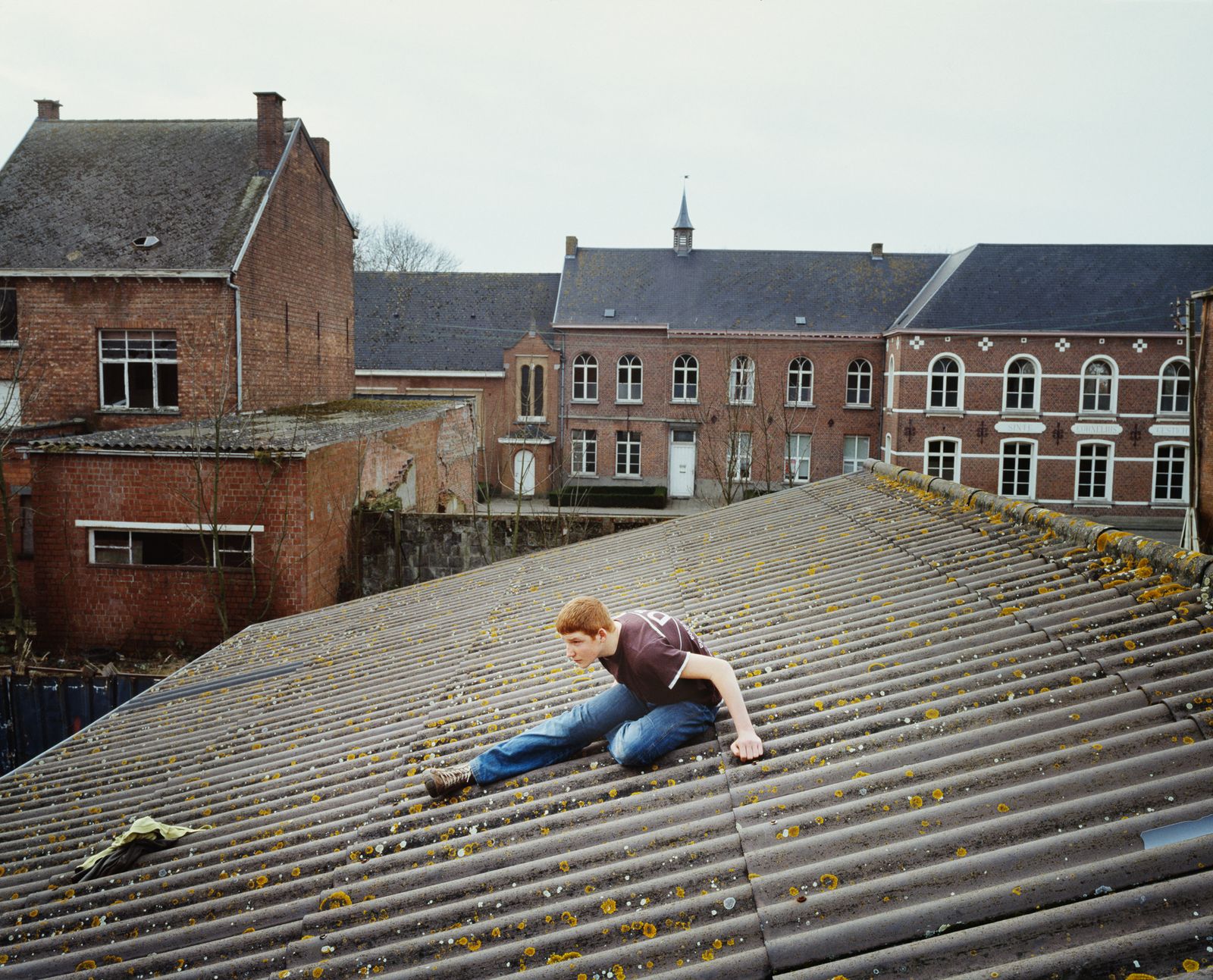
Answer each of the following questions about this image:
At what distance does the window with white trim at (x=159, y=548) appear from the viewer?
15.2m

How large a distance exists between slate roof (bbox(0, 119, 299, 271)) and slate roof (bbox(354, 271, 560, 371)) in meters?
13.9

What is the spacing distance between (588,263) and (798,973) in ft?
125

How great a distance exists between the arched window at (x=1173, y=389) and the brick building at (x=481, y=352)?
74.6 ft

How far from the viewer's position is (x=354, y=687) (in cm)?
707

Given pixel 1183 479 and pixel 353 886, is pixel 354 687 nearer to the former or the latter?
pixel 353 886

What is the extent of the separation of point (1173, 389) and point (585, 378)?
22.1 meters

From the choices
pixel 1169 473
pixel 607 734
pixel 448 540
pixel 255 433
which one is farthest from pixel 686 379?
pixel 607 734

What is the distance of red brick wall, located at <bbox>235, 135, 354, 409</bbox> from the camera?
2233 cm

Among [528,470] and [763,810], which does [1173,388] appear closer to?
[528,470]

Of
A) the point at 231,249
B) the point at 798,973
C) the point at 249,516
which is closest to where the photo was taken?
the point at 798,973

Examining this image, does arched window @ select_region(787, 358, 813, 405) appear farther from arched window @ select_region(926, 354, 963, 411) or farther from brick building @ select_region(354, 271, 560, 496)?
brick building @ select_region(354, 271, 560, 496)

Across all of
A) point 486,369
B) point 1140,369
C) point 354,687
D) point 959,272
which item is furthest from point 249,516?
point 1140,369

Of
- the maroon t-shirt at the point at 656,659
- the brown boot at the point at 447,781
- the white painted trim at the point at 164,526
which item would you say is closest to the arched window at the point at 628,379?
the white painted trim at the point at 164,526

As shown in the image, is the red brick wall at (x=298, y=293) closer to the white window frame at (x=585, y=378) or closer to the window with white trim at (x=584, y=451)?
the white window frame at (x=585, y=378)
